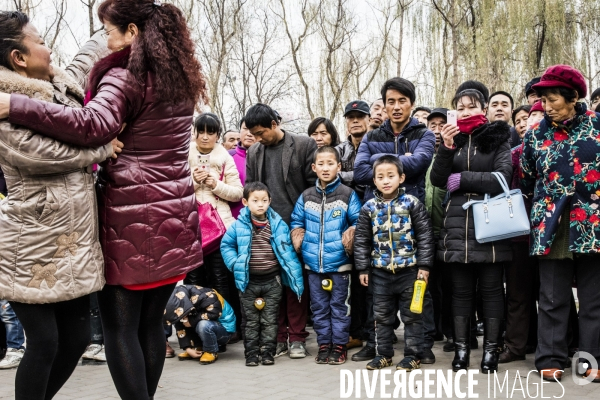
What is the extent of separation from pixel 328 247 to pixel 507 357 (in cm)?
172

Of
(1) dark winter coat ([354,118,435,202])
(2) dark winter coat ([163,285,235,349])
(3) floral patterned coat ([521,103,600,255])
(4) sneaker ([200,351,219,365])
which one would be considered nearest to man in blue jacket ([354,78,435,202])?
(1) dark winter coat ([354,118,435,202])

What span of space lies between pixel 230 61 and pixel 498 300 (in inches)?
586

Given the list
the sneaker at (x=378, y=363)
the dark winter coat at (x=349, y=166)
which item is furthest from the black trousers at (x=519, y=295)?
the dark winter coat at (x=349, y=166)

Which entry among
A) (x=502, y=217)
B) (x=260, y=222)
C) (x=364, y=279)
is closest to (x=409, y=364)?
(x=364, y=279)

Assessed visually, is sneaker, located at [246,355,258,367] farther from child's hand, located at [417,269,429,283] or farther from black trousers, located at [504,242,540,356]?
black trousers, located at [504,242,540,356]

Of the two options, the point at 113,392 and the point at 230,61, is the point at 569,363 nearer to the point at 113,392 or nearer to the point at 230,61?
the point at 113,392

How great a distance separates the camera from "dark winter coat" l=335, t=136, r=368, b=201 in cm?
607

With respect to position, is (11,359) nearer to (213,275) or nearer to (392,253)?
(213,275)

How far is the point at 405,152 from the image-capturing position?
5480 millimetres

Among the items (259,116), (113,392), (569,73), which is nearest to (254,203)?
(259,116)

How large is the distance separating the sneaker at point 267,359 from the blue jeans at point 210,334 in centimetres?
41

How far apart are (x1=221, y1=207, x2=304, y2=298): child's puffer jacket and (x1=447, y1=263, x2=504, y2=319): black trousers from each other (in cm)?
135

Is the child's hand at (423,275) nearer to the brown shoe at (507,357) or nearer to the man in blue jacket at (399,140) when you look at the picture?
the man in blue jacket at (399,140)

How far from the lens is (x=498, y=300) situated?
193 inches
